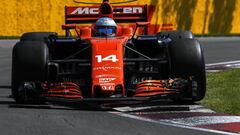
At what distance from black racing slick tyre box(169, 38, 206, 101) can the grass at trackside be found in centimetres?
30

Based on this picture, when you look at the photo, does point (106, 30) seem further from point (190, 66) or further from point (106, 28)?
point (190, 66)

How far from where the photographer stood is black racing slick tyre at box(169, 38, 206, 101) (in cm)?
983

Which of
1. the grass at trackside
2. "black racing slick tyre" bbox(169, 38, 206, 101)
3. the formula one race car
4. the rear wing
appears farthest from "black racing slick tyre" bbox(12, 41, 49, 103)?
the rear wing

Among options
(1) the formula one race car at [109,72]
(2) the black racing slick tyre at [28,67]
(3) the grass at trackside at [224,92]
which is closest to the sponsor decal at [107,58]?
(1) the formula one race car at [109,72]

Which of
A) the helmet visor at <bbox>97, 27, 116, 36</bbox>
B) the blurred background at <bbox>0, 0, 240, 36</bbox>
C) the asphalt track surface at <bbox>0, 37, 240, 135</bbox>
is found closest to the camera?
the asphalt track surface at <bbox>0, 37, 240, 135</bbox>

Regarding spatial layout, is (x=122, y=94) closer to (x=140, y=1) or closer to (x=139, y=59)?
(x=139, y=59)

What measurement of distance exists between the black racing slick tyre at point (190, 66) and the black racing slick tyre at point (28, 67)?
71.0 inches

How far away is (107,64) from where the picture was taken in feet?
32.5

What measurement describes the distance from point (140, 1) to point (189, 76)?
17267 millimetres

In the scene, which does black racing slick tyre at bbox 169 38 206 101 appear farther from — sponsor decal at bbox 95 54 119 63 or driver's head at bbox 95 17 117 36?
driver's head at bbox 95 17 117 36

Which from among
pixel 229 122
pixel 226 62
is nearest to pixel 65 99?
pixel 229 122

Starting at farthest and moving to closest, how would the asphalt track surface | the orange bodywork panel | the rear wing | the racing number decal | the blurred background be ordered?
the blurred background → the rear wing → the racing number decal → the orange bodywork panel → the asphalt track surface

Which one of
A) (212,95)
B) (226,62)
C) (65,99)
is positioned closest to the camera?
(65,99)

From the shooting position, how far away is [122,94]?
9.65 meters
